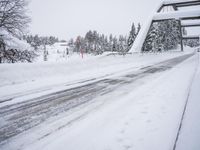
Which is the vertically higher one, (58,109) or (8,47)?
(8,47)

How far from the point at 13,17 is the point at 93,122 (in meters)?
13.9

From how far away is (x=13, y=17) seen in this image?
15.2 meters

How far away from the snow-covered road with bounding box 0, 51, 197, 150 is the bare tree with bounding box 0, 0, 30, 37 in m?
11.3

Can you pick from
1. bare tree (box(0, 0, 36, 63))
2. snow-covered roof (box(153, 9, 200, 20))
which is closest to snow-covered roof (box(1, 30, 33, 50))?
bare tree (box(0, 0, 36, 63))

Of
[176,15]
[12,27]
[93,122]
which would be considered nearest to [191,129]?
[93,122]

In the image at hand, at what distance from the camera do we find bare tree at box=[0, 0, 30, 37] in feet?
48.4

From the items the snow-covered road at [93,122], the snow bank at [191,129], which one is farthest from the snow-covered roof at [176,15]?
the snow bank at [191,129]

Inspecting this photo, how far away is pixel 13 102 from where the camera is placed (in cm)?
571

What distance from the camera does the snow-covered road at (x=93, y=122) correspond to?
321cm

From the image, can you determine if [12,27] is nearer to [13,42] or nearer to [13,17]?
[13,17]

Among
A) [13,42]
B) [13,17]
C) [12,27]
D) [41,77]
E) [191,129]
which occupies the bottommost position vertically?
[191,129]

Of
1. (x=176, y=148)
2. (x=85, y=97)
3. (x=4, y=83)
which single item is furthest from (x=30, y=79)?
(x=176, y=148)

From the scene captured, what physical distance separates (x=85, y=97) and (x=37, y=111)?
5.38ft

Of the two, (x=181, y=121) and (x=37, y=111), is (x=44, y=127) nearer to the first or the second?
(x=37, y=111)
